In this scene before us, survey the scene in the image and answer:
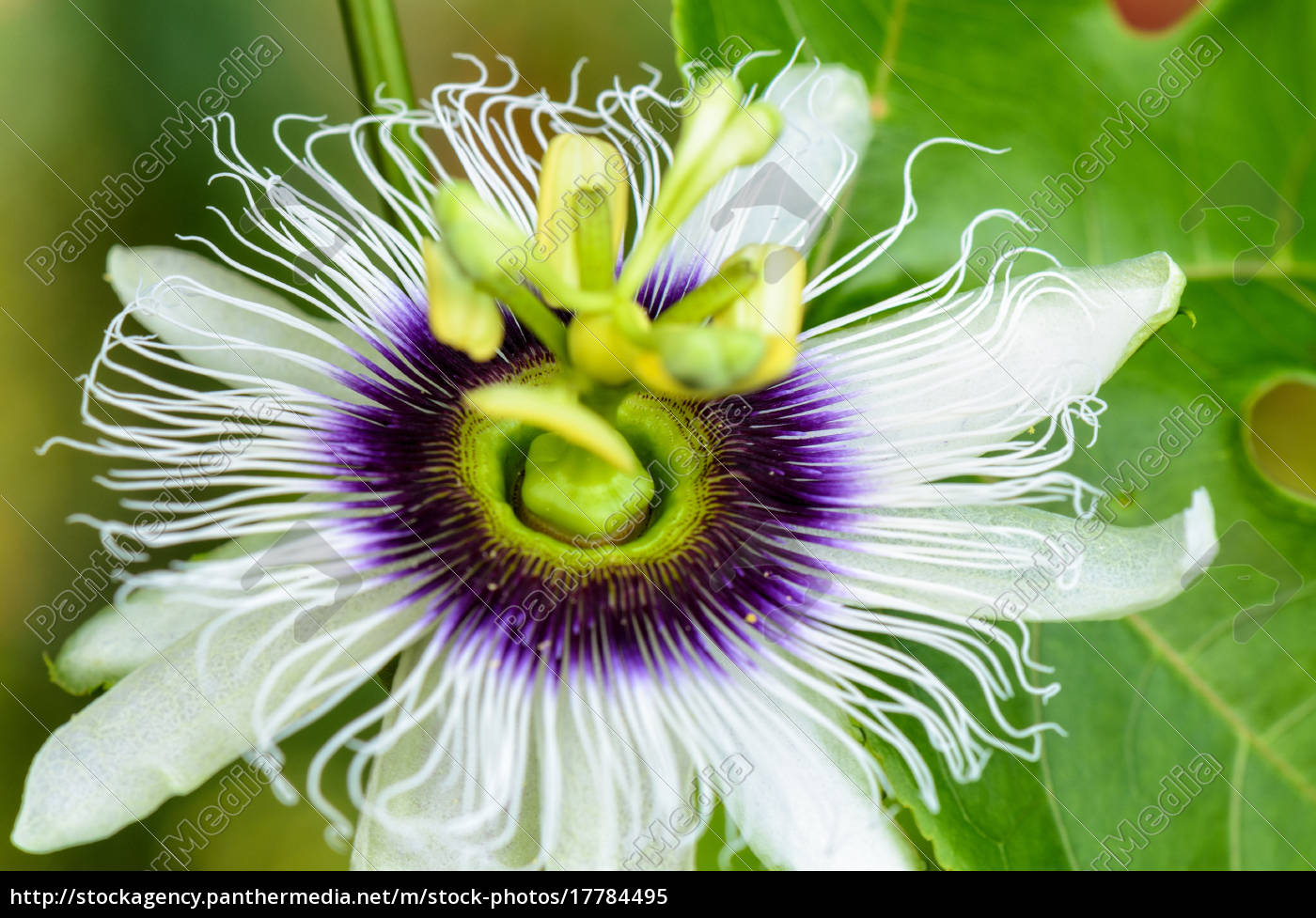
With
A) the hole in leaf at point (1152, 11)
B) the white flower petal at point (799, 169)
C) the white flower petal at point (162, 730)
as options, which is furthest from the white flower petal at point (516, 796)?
the hole in leaf at point (1152, 11)

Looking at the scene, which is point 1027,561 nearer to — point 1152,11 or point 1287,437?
point 1287,437

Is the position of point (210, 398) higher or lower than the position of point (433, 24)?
lower

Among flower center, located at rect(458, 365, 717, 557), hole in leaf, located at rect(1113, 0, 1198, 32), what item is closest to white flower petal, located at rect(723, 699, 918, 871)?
flower center, located at rect(458, 365, 717, 557)

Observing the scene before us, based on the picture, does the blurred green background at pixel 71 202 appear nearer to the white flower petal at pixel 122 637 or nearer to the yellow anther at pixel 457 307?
the white flower petal at pixel 122 637

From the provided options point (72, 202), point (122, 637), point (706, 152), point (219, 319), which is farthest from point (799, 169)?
point (72, 202)

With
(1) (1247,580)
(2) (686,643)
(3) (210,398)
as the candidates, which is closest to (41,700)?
(3) (210,398)

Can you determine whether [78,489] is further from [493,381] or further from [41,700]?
[493,381]
